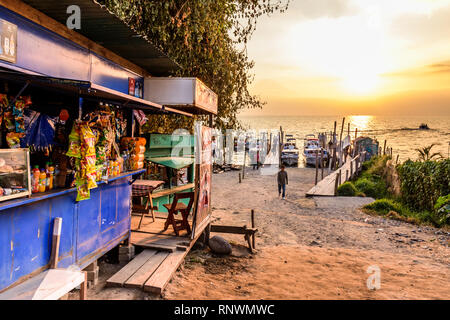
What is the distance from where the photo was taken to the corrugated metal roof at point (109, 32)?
3.78 m

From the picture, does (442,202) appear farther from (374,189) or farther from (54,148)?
(54,148)

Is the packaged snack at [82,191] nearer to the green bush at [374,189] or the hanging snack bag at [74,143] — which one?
the hanging snack bag at [74,143]

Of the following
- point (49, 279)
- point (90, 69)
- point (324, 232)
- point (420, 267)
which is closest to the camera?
point (49, 279)

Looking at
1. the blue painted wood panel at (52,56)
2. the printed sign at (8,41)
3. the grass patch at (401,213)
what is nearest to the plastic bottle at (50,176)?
the blue painted wood panel at (52,56)

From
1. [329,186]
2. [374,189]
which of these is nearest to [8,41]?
[329,186]

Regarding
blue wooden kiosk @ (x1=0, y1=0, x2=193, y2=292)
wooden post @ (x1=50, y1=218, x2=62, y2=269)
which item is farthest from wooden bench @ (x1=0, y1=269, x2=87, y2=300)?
wooden post @ (x1=50, y1=218, x2=62, y2=269)

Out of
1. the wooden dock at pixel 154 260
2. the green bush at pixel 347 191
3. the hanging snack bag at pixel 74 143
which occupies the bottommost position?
the green bush at pixel 347 191

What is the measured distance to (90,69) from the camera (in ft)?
16.3

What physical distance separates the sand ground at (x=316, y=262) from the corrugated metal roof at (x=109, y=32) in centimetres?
376

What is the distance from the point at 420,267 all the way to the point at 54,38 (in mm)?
8356

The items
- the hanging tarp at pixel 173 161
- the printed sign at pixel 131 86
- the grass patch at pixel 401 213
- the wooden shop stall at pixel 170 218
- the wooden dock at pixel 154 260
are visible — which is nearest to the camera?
the wooden dock at pixel 154 260
